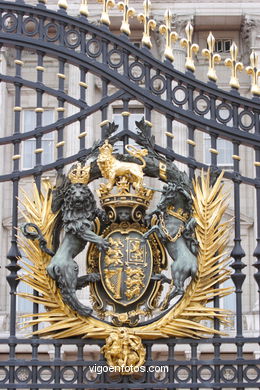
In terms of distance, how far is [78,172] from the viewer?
1256 cm

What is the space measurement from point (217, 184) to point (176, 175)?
493 mm

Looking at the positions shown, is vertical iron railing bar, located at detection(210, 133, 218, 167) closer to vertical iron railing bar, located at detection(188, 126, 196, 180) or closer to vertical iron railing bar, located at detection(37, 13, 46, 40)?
vertical iron railing bar, located at detection(188, 126, 196, 180)

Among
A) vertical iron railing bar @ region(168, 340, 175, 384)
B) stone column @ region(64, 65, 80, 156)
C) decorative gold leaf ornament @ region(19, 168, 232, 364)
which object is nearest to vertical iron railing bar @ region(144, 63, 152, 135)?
decorative gold leaf ornament @ region(19, 168, 232, 364)

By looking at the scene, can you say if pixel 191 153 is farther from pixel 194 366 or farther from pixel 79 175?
pixel 194 366

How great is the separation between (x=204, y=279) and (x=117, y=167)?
5.45 feet

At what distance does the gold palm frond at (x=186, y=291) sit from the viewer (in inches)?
477

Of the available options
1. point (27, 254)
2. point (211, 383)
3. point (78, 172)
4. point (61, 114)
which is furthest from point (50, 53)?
point (211, 383)

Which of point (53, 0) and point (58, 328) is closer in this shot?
point (58, 328)

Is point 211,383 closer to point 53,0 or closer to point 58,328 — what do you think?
point 58,328

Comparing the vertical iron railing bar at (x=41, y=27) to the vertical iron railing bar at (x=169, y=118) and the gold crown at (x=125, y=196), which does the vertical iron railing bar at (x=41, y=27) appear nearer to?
the vertical iron railing bar at (x=169, y=118)

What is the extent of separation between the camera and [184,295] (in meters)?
12.2

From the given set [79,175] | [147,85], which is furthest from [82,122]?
[147,85]

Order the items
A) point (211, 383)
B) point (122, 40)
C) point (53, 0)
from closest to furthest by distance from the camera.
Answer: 1. point (211, 383)
2. point (122, 40)
3. point (53, 0)

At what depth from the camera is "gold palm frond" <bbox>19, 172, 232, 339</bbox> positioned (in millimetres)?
12117
